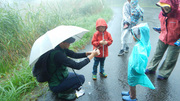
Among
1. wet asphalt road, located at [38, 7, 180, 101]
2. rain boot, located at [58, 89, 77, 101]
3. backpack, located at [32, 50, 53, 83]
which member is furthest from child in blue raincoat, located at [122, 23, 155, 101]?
backpack, located at [32, 50, 53, 83]

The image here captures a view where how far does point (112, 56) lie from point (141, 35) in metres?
2.59

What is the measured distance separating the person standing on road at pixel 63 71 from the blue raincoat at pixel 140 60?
0.69 metres

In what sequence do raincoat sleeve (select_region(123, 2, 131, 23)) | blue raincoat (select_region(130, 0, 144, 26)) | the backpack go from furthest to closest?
raincoat sleeve (select_region(123, 2, 131, 23)), blue raincoat (select_region(130, 0, 144, 26)), the backpack

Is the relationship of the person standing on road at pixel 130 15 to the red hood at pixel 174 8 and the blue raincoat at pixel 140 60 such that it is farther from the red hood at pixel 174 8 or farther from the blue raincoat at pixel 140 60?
the blue raincoat at pixel 140 60

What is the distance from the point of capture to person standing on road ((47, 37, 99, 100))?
212cm

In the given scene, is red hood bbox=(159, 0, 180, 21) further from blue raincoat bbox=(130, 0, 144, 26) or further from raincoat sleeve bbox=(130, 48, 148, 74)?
blue raincoat bbox=(130, 0, 144, 26)

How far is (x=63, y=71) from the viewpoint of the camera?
7.95 feet

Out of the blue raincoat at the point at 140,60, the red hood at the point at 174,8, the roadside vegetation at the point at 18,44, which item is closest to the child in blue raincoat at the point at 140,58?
the blue raincoat at the point at 140,60

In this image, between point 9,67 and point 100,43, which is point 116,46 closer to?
point 100,43

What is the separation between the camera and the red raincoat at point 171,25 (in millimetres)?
2375

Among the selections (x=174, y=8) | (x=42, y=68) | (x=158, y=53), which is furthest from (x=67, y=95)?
(x=174, y=8)

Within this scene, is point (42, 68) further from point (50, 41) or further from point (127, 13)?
point (127, 13)

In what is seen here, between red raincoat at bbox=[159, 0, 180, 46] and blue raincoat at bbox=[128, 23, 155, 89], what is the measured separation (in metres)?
0.89

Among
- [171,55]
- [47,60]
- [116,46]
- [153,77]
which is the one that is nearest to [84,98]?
[47,60]
